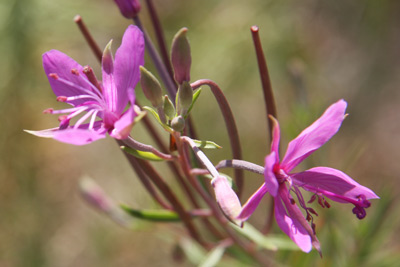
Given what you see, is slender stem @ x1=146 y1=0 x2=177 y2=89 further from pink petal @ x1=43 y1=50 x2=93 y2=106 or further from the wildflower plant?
pink petal @ x1=43 y1=50 x2=93 y2=106

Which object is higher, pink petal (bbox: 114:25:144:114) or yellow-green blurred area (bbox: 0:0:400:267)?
pink petal (bbox: 114:25:144:114)

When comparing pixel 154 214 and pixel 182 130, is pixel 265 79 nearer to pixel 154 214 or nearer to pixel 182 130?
pixel 182 130

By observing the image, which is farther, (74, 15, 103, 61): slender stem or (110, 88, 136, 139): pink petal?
(74, 15, 103, 61): slender stem

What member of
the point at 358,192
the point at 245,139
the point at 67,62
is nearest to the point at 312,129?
the point at 358,192

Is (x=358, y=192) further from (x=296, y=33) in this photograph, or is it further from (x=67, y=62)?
(x=296, y=33)

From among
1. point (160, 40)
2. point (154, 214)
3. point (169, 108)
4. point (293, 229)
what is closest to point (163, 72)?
point (160, 40)

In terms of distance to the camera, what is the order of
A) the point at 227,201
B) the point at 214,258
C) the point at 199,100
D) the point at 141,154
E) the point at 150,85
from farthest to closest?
the point at 199,100
the point at 214,258
the point at 141,154
the point at 150,85
the point at 227,201

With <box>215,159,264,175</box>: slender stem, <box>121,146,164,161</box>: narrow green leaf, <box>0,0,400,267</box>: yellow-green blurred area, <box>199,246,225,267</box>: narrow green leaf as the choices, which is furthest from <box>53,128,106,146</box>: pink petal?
<box>0,0,400,267</box>: yellow-green blurred area
